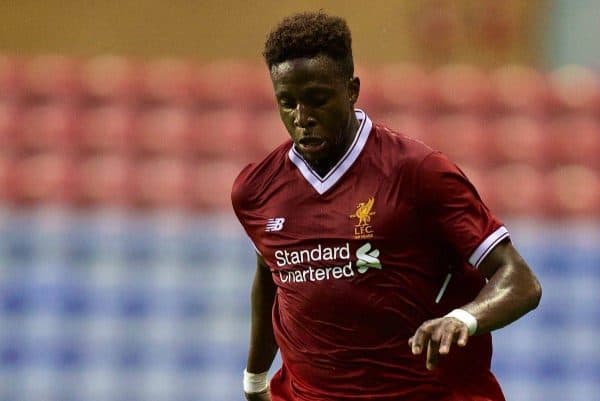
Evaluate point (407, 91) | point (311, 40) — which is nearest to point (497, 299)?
point (311, 40)

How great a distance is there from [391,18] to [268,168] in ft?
20.4

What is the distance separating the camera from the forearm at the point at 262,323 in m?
3.85

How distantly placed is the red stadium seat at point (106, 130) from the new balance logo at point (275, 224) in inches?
198

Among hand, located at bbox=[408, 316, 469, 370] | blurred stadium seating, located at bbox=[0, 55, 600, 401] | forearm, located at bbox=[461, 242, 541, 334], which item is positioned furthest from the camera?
blurred stadium seating, located at bbox=[0, 55, 600, 401]

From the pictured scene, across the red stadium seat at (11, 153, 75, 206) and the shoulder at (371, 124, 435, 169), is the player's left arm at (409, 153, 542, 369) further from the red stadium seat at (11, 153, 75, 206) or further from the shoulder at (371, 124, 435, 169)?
the red stadium seat at (11, 153, 75, 206)

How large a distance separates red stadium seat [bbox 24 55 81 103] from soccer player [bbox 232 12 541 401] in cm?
548

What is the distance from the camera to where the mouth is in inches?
132

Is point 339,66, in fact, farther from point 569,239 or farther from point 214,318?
point 569,239

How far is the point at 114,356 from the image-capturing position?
7.59 metres

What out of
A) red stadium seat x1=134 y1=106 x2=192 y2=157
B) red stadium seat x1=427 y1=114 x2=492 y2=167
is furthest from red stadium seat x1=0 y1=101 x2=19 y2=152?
red stadium seat x1=427 y1=114 x2=492 y2=167

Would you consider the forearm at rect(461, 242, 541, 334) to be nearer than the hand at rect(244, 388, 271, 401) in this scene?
Yes

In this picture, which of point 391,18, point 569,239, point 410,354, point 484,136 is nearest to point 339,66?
point 410,354

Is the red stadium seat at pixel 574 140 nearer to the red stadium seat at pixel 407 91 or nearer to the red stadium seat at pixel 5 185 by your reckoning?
the red stadium seat at pixel 407 91

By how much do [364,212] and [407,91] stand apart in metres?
5.68
